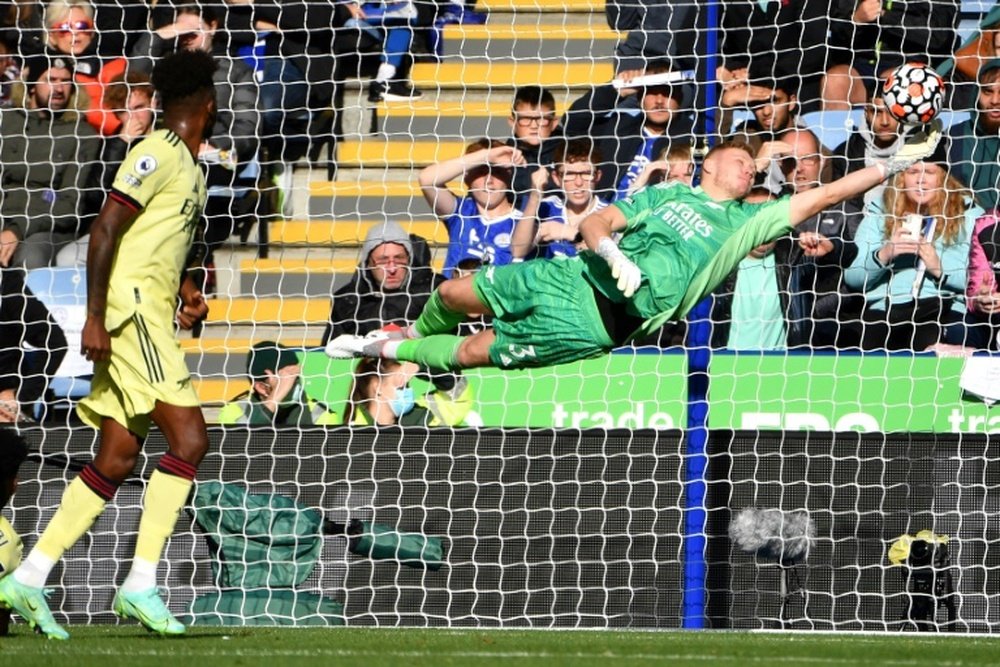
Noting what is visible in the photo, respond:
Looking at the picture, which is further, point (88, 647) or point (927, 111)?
point (927, 111)

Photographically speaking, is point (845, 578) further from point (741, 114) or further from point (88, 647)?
point (88, 647)

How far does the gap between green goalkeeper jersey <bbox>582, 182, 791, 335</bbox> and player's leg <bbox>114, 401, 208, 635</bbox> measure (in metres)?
1.70

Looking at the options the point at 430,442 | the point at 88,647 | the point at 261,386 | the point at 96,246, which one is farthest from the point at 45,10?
the point at 88,647

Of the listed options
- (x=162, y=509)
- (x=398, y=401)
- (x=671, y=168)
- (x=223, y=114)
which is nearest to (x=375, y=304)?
(x=398, y=401)

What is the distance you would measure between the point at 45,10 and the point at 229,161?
5.99ft

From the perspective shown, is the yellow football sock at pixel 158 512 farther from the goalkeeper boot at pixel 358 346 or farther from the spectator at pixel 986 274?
the spectator at pixel 986 274

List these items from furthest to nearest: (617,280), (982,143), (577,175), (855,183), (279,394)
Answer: (577,175), (982,143), (279,394), (855,183), (617,280)

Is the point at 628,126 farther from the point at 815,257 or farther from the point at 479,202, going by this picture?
the point at 815,257

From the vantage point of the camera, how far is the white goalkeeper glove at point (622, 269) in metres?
5.16

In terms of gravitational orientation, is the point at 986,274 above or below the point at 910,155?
below

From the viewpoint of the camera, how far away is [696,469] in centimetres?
648

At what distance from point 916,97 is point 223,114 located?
393 cm

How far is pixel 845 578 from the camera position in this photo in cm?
642

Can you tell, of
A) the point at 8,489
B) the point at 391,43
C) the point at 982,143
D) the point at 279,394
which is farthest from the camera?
the point at 391,43
